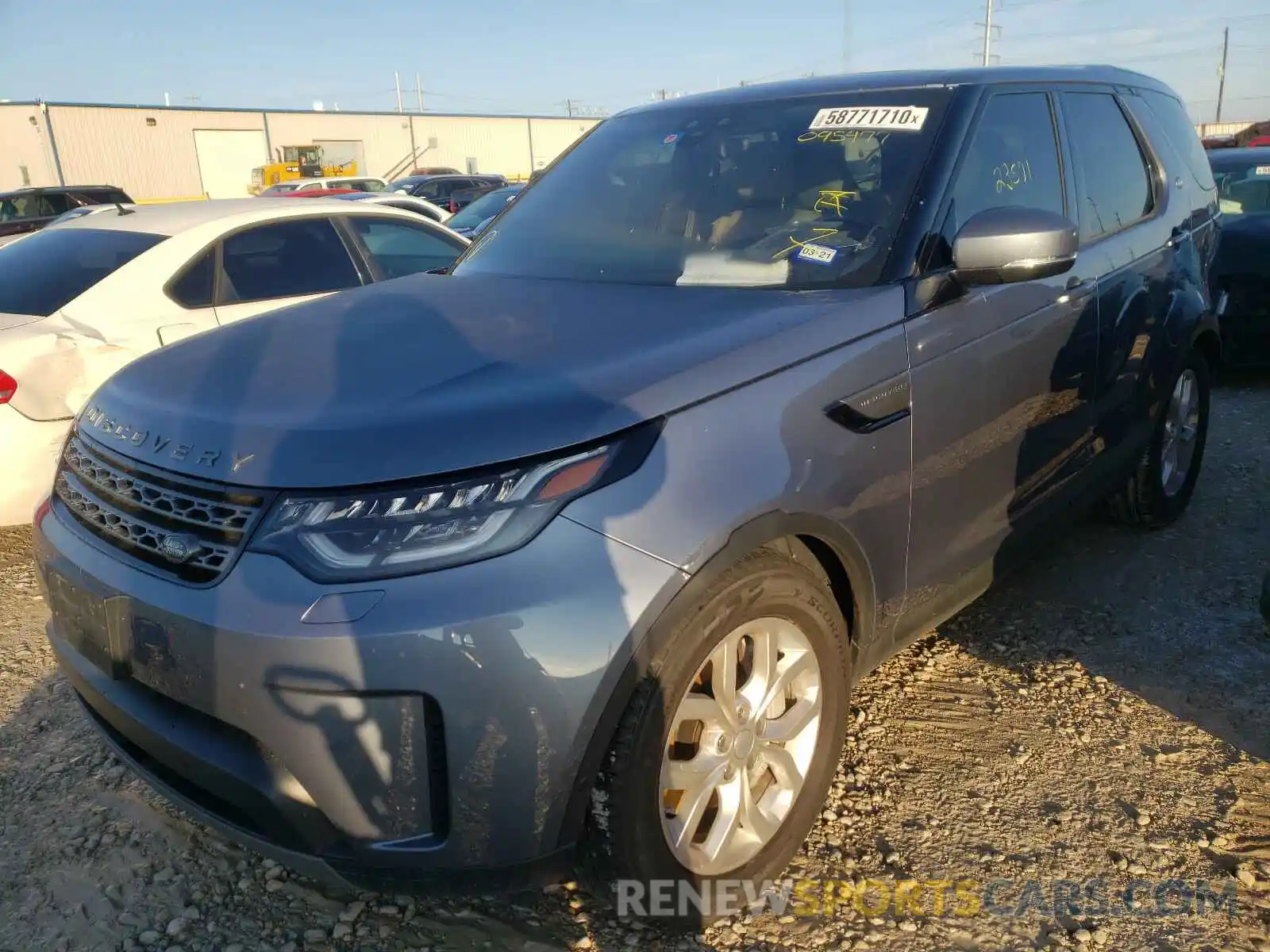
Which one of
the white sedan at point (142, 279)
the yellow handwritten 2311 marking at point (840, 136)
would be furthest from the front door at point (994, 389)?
the white sedan at point (142, 279)

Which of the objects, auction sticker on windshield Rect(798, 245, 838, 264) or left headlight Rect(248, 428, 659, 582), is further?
auction sticker on windshield Rect(798, 245, 838, 264)

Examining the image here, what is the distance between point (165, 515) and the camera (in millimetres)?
1994

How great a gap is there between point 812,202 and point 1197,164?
101 inches

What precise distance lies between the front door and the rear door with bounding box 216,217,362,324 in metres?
3.30

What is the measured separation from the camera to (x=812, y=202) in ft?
9.31

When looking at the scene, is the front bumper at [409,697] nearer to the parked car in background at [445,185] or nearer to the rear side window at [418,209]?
the rear side window at [418,209]

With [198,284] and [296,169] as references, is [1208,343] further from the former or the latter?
[296,169]

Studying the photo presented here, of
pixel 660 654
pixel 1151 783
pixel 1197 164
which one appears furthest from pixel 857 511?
pixel 1197 164

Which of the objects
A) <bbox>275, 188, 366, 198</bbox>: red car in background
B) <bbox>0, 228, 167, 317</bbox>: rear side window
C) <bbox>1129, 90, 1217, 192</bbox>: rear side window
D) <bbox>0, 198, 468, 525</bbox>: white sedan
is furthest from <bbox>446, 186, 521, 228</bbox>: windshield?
<bbox>1129, 90, 1217, 192</bbox>: rear side window

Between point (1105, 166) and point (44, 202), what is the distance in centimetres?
1794

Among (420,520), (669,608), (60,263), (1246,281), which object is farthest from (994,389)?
(1246,281)

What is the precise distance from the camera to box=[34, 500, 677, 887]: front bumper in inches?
67.9

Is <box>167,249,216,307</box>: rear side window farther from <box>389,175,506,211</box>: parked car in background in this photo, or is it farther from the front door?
<box>389,175,506,211</box>: parked car in background

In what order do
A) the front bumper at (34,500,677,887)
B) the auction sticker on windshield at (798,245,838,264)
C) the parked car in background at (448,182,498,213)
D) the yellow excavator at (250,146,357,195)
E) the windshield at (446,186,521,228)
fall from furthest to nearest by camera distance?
the yellow excavator at (250,146,357,195) → the parked car in background at (448,182,498,213) → the windshield at (446,186,521,228) → the auction sticker on windshield at (798,245,838,264) → the front bumper at (34,500,677,887)
